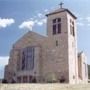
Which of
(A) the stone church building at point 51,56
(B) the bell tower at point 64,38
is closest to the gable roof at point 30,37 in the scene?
(A) the stone church building at point 51,56

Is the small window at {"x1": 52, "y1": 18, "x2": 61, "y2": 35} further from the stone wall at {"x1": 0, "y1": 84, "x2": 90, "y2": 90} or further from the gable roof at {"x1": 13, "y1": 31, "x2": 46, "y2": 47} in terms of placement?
→ the stone wall at {"x1": 0, "y1": 84, "x2": 90, "y2": 90}

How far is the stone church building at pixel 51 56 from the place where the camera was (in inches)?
1207

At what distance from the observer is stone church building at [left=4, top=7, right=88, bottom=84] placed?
101 feet

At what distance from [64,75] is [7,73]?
1064 cm

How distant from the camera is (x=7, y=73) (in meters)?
35.9

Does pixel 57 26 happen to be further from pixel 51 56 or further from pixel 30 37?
pixel 30 37

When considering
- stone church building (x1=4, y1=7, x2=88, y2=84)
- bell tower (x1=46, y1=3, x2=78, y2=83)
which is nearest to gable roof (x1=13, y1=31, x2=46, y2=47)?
stone church building (x1=4, y1=7, x2=88, y2=84)

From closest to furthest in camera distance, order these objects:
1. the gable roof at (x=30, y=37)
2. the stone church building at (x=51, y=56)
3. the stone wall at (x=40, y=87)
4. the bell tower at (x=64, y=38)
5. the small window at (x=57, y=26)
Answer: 1. the stone wall at (x=40, y=87)
2. the bell tower at (x=64, y=38)
3. the stone church building at (x=51, y=56)
4. the small window at (x=57, y=26)
5. the gable roof at (x=30, y=37)

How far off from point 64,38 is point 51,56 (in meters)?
3.24

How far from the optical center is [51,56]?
3170 cm

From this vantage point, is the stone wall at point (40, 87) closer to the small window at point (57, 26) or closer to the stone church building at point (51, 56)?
the stone church building at point (51, 56)

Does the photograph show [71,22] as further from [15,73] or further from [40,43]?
[15,73]

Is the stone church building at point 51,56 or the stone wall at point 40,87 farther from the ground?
the stone church building at point 51,56

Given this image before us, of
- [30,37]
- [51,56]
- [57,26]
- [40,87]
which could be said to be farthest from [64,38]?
[40,87]
